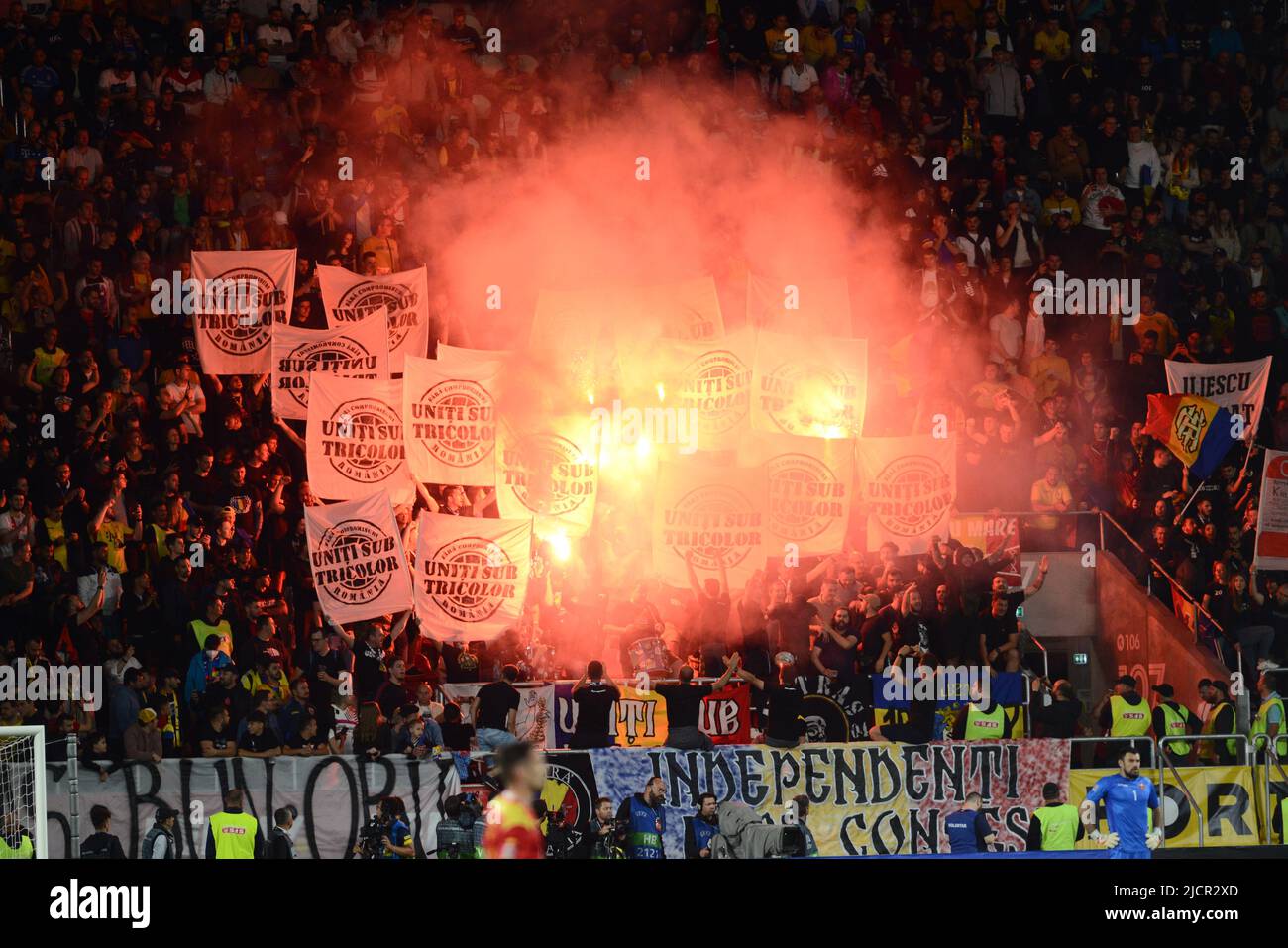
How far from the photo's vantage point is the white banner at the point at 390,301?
13148 mm

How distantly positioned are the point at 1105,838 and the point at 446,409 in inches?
185

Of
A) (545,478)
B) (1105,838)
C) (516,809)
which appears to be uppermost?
(545,478)

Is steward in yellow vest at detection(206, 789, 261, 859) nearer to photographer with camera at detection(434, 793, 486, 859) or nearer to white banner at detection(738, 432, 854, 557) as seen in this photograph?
photographer with camera at detection(434, 793, 486, 859)

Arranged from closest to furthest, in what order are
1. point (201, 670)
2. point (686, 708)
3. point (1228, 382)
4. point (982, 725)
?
point (686, 708), point (982, 725), point (201, 670), point (1228, 382)

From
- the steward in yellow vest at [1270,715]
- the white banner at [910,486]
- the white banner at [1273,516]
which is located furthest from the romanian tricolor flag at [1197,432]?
the steward in yellow vest at [1270,715]

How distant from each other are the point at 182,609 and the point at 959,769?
178 inches

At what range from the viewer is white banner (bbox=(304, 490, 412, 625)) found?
1184 cm

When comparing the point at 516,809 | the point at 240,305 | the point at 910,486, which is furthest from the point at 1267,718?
the point at 240,305

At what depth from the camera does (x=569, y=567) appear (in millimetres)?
12625

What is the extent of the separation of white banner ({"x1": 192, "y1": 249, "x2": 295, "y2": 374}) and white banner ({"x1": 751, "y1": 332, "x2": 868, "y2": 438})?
10.5 ft

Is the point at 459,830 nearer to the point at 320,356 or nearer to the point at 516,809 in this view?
the point at 516,809

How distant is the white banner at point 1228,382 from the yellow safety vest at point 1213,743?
9.26 feet

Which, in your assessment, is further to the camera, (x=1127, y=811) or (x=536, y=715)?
(x=536, y=715)

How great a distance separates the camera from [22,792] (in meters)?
9.95
